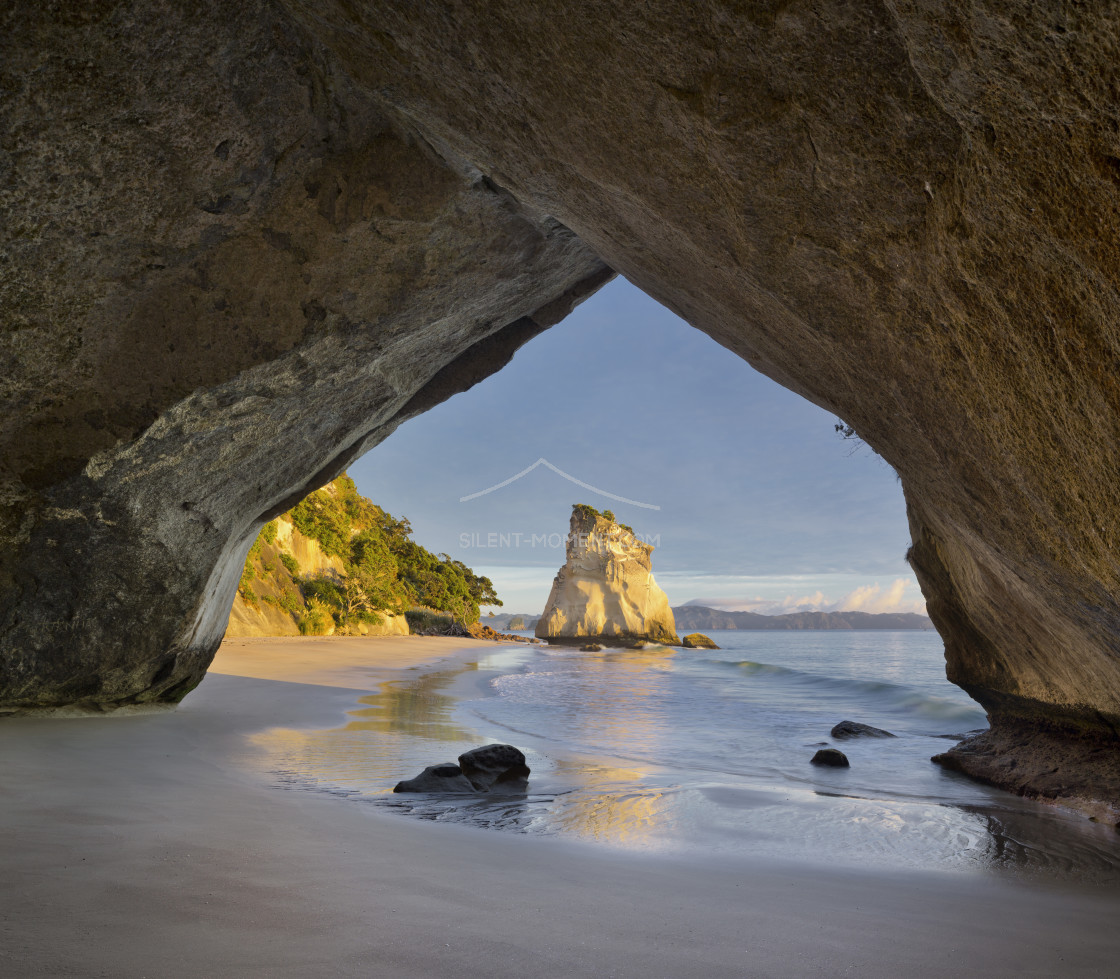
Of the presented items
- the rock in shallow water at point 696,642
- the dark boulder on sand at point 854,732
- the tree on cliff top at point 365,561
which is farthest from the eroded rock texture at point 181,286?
the rock in shallow water at point 696,642

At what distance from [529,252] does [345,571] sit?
30702 millimetres

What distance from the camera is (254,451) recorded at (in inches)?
256

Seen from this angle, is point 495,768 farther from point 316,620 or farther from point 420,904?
point 316,620

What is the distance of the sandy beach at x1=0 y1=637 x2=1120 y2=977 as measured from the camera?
2.14 metres

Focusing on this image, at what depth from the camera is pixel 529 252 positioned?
629 centimetres

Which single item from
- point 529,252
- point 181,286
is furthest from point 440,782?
point 529,252

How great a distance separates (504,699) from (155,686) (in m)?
7.28

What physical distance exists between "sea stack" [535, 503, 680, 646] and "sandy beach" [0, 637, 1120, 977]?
1746 inches

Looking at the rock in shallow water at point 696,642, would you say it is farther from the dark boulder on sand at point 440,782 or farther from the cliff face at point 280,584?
the dark boulder on sand at point 440,782

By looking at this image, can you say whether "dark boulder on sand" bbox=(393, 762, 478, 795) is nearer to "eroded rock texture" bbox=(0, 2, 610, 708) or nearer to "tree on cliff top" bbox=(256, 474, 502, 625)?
"eroded rock texture" bbox=(0, 2, 610, 708)

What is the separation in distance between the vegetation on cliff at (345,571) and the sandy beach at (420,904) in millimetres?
21365

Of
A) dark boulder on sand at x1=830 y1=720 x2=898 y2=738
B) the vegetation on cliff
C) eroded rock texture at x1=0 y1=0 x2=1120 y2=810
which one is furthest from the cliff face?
dark boulder on sand at x1=830 y1=720 x2=898 y2=738

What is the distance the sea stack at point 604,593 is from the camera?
48125mm

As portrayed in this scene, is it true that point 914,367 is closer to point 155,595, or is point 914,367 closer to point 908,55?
point 908,55
